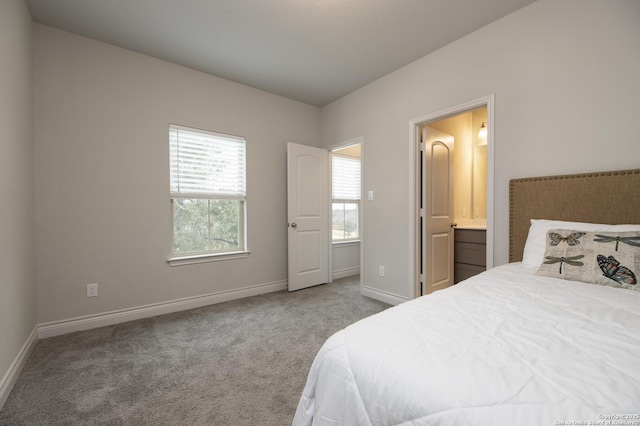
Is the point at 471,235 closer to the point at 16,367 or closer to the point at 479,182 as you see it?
the point at 479,182

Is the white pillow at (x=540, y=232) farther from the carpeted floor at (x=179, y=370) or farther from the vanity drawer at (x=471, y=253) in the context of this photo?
the carpeted floor at (x=179, y=370)

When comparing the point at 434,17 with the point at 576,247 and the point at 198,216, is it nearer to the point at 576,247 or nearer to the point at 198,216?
the point at 576,247

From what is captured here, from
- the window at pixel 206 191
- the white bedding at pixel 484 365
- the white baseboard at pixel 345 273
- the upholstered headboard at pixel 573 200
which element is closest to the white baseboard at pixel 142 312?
the window at pixel 206 191

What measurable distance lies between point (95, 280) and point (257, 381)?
6.65ft

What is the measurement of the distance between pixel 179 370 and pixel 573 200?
3.04 m

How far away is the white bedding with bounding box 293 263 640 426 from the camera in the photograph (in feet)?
1.96

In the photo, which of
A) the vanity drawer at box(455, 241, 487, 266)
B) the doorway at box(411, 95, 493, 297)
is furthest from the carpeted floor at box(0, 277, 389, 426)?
the vanity drawer at box(455, 241, 487, 266)

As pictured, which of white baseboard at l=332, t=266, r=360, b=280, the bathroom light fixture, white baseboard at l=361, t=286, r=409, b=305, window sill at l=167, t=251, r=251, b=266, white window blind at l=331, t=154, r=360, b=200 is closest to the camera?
window sill at l=167, t=251, r=251, b=266

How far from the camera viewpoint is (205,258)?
335cm

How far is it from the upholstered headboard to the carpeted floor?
174 cm

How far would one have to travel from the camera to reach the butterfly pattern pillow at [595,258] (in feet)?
4.69

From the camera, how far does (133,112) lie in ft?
9.57

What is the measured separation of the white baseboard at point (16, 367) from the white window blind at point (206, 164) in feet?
5.46

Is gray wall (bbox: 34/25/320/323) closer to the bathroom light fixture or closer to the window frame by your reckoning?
the window frame
